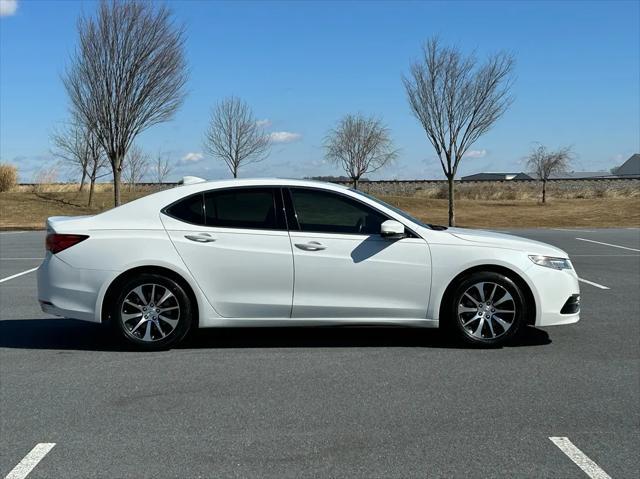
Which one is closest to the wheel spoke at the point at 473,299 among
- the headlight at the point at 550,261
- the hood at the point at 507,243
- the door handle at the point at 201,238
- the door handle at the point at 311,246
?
the hood at the point at 507,243

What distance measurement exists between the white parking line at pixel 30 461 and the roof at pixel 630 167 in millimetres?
124639

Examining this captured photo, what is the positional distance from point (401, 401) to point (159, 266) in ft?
8.18

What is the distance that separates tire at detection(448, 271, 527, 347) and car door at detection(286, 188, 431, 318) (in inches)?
12.9

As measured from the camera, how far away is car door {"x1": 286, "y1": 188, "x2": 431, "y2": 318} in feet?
18.9

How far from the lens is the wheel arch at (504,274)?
588cm

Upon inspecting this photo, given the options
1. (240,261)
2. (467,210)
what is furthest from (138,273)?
(467,210)

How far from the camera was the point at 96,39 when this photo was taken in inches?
838

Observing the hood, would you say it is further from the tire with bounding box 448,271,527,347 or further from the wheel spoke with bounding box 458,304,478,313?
the wheel spoke with bounding box 458,304,478,313

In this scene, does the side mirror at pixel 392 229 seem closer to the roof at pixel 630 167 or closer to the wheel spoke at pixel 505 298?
the wheel spoke at pixel 505 298

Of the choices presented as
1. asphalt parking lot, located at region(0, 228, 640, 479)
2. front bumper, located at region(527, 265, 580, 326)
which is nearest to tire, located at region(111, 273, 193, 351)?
asphalt parking lot, located at region(0, 228, 640, 479)

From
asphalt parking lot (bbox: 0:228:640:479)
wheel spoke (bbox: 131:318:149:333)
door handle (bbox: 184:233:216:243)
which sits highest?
door handle (bbox: 184:233:216:243)

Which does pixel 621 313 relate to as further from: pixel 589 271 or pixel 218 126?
pixel 218 126

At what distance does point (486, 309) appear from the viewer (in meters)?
5.88

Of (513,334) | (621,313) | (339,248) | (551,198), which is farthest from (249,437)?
(551,198)
